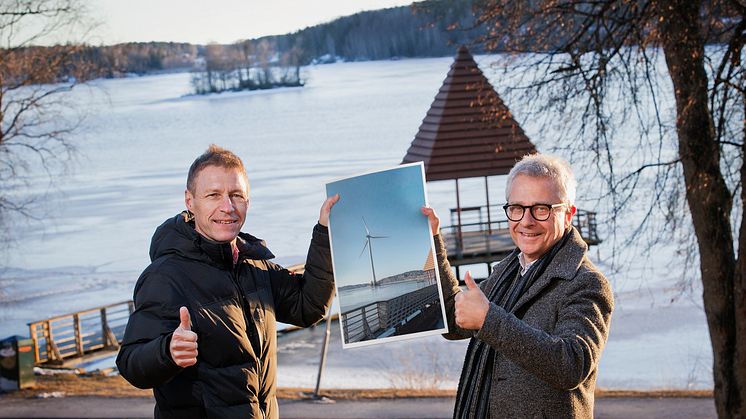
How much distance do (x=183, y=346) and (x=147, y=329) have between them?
0.26 m

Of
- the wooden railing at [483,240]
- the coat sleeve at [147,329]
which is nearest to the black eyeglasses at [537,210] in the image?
the coat sleeve at [147,329]

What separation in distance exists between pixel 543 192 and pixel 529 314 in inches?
15.7

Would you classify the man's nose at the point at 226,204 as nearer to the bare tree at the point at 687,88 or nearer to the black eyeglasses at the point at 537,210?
the black eyeglasses at the point at 537,210

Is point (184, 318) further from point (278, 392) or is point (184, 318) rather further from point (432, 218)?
point (278, 392)

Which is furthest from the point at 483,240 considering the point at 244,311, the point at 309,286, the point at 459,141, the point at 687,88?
the point at 244,311

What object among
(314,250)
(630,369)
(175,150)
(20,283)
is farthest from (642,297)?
(175,150)

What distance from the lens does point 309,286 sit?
3604 millimetres

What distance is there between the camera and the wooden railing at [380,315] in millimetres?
3430

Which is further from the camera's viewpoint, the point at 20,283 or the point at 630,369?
the point at 20,283

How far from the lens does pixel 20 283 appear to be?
2603 cm

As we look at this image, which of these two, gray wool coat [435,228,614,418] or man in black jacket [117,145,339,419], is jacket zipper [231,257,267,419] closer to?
man in black jacket [117,145,339,419]

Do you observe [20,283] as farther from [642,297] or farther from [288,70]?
[288,70]

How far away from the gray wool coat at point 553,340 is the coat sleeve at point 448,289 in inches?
15.2

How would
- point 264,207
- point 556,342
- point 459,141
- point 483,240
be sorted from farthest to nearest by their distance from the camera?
point 264,207
point 483,240
point 459,141
point 556,342
